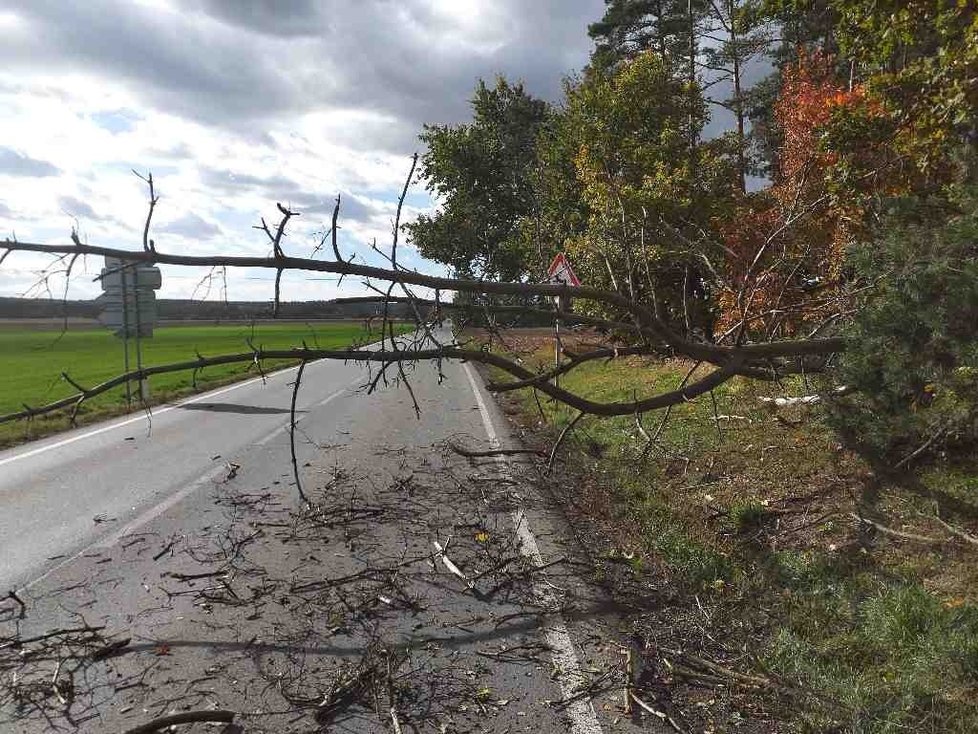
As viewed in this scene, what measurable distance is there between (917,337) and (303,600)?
483 centimetres

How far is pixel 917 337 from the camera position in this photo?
6.08 metres

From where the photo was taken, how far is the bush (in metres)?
5.66

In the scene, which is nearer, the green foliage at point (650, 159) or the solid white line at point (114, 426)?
the solid white line at point (114, 426)

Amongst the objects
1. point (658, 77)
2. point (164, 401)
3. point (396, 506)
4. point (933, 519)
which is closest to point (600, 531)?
point (396, 506)

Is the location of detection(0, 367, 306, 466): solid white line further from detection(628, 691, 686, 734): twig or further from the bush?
the bush

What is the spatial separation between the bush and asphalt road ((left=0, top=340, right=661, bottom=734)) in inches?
108

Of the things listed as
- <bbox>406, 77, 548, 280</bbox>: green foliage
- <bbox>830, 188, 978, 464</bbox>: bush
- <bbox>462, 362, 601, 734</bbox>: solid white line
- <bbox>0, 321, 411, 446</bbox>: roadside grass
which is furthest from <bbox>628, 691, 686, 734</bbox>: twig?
<bbox>406, 77, 548, 280</bbox>: green foliage

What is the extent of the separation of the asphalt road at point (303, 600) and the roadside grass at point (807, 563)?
67 centimetres

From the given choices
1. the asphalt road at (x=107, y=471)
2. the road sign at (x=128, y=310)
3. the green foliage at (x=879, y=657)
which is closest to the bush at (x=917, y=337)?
the green foliage at (x=879, y=657)

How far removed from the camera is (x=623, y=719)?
3645mm

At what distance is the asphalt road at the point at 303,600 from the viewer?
12.5ft

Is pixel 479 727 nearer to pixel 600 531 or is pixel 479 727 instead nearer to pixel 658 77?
pixel 600 531

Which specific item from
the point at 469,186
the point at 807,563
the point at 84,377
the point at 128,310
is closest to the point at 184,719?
the point at 807,563

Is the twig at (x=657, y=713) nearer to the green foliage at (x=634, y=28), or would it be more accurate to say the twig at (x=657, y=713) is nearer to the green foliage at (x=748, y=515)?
the green foliage at (x=748, y=515)
